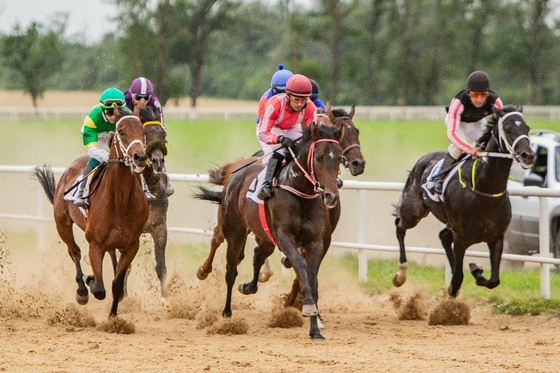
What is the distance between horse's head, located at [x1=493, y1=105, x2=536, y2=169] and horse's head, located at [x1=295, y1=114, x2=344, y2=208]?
1.57 meters

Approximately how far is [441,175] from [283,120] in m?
1.89

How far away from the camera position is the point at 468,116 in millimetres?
9438

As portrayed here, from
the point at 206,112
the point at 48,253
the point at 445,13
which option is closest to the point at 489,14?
the point at 445,13

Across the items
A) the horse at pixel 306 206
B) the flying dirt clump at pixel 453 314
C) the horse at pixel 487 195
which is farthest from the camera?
the flying dirt clump at pixel 453 314

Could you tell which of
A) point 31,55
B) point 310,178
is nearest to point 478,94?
point 310,178

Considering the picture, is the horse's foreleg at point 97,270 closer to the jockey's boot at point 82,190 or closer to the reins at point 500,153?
the jockey's boot at point 82,190

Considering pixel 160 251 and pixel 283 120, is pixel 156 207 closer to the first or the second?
pixel 160 251

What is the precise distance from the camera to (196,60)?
54688mm

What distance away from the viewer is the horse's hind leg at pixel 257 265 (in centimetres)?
938

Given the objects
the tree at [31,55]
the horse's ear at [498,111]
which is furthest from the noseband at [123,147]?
the tree at [31,55]

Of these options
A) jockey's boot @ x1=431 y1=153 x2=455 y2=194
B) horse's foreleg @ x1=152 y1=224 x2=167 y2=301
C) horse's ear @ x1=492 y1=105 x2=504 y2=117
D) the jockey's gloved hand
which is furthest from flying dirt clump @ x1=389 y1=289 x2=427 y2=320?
horse's foreleg @ x1=152 y1=224 x2=167 y2=301

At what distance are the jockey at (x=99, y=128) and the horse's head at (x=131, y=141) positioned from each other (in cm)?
22

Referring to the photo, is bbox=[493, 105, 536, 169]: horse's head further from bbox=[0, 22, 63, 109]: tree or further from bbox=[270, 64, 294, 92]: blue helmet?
bbox=[0, 22, 63, 109]: tree

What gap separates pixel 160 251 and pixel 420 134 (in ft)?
83.8
